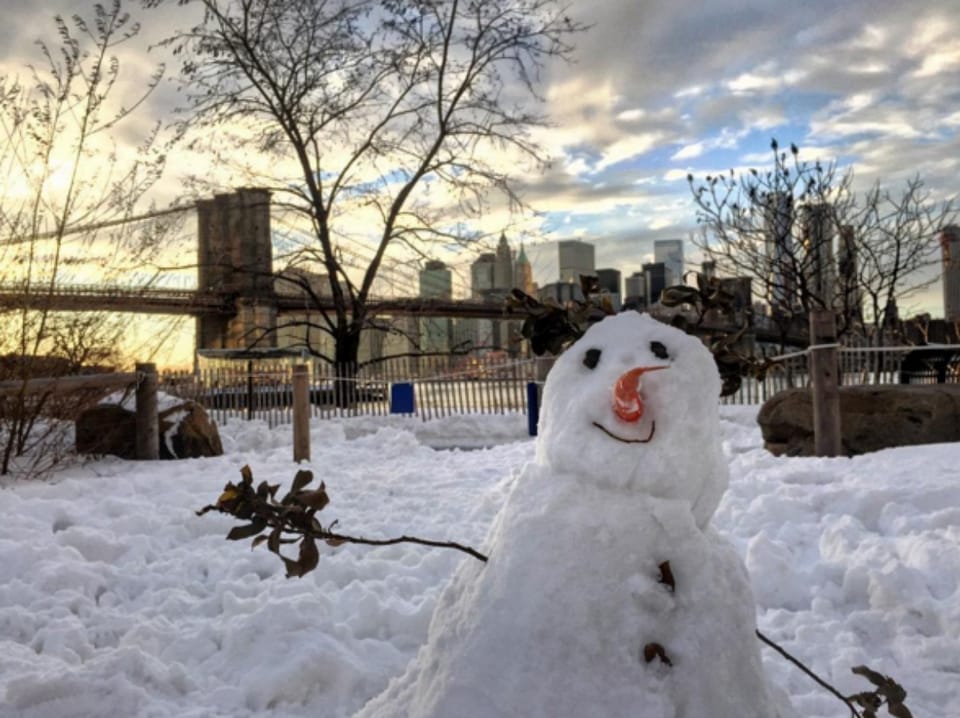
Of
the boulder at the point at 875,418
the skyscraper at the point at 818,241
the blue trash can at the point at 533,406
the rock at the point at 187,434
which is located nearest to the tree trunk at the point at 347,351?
the blue trash can at the point at 533,406

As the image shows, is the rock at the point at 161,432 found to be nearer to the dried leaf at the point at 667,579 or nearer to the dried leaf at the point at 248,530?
the dried leaf at the point at 248,530

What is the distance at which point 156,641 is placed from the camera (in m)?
3.20

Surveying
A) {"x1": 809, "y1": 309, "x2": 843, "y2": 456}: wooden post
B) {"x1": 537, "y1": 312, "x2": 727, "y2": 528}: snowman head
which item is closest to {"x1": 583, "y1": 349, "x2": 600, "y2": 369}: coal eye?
{"x1": 537, "y1": 312, "x2": 727, "y2": 528}: snowman head

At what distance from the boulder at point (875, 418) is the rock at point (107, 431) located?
6549 millimetres

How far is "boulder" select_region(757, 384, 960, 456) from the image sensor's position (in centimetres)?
592

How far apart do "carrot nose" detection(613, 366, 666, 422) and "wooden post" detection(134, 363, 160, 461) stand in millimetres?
7274

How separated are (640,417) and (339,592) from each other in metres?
2.60

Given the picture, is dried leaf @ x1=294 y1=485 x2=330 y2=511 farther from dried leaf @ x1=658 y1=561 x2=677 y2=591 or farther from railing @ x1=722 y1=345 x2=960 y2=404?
railing @ x1=722 y1=345 x2=960 y2=404

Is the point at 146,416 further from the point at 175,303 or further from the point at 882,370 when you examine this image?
the point at 882,370

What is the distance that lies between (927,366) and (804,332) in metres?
3.14

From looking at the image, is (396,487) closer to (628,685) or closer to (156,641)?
(156,641)

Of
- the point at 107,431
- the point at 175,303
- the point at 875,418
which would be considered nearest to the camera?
the point at 875,418

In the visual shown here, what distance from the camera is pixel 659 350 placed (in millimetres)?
1575

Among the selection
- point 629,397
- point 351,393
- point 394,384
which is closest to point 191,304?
point 351,393
